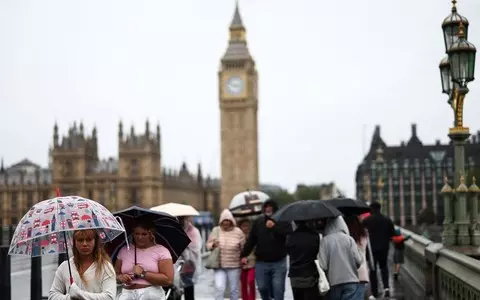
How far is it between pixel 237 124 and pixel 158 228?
106 meters

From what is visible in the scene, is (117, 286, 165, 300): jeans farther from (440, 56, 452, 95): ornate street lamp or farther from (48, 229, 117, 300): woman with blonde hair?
(440, 56, 452, 95): ornate street lamp

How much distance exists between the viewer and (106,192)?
104 m

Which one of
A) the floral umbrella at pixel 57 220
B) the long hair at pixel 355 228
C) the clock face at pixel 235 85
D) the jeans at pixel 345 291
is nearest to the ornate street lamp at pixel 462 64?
the long hair at pixel 355 228

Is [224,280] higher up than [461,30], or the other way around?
[461,30]

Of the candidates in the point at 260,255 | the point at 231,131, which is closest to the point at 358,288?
the point at 260,255

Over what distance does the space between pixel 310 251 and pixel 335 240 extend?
38 cm

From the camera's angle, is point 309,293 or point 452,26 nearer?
point 309,293

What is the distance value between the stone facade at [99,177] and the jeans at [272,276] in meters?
88.0

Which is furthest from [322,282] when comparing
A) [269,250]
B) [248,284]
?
[248,284]

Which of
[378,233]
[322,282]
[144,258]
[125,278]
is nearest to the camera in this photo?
[125,278]

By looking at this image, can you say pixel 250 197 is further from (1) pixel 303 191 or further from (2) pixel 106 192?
(1) pixel 303 191

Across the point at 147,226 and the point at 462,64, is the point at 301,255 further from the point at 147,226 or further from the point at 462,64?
the point at 462,64

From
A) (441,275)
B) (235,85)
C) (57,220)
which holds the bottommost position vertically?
(441,275)

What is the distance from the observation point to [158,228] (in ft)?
24.5
